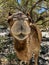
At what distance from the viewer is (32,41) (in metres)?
2.83

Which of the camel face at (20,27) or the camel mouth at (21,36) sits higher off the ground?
the camel face at (20,27)

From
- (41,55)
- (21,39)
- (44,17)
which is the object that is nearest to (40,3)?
(44,17)

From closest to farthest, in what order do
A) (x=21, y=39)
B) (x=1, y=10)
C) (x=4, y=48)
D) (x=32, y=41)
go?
(x=21, y=39), (x=32, y=41), (x=1, y=10), (x=4, y=48)

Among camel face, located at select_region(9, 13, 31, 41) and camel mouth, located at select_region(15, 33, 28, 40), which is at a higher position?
camel face, located at select_region(9, 13, 31, 41)

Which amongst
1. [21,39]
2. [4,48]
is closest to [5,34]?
[4,48]

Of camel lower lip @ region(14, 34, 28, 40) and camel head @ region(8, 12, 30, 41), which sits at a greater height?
camel head @ region(8, 12, 30, 41)

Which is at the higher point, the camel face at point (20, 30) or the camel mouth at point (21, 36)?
the camel face at point (20, 30)

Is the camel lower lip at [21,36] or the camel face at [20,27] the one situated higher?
the camel face at [20,27]

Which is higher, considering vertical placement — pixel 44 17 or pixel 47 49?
pixel 44 17

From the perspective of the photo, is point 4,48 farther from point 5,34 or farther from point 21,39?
point 21,39

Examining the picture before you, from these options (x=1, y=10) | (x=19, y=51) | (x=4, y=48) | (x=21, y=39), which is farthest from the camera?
(x=4, y=48)

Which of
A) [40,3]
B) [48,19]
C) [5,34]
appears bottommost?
[5,34]

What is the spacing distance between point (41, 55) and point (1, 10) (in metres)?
1.32

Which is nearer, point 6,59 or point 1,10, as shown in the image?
point 1,10
